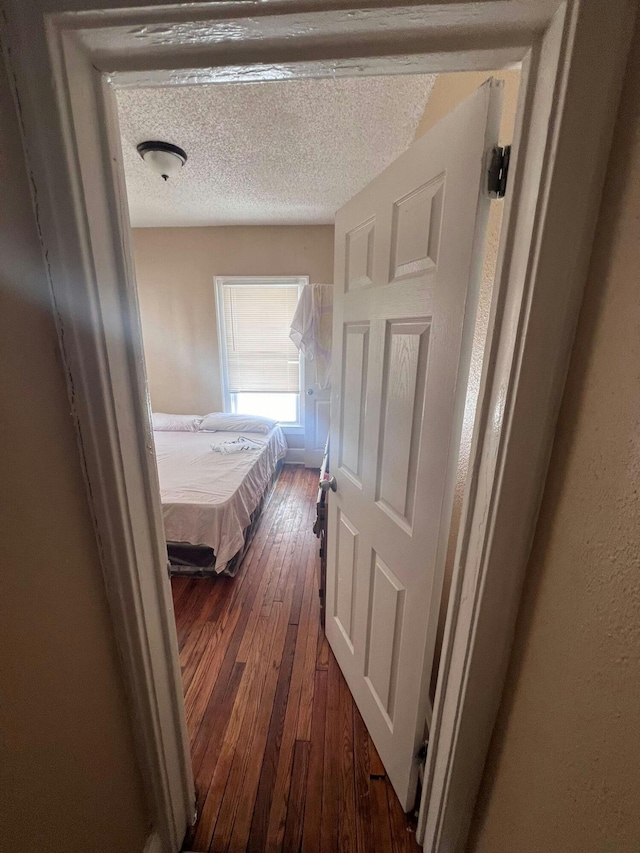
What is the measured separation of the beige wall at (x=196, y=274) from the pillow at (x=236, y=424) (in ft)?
1.94

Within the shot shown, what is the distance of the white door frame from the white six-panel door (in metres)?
0.09

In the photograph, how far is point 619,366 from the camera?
0.48m

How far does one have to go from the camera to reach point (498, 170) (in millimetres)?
637

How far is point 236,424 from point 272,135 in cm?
236

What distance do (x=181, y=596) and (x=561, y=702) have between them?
202cm

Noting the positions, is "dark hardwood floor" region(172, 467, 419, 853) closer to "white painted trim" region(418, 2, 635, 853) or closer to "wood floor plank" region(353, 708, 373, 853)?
"wood floor plank" region(353, 708, 373, 853)

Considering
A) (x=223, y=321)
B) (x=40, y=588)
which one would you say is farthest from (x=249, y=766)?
(x=223, y=321)

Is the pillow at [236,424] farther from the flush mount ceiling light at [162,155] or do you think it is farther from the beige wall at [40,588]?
the beige wall at [40,588]

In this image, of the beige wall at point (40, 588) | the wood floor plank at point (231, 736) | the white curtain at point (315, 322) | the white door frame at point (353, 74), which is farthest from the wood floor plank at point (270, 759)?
the white curtain at point (315, 322)

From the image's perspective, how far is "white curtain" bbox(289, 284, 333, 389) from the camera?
321 cm

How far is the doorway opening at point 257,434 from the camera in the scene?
3.56 feet

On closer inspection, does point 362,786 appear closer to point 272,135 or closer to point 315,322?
point 272,135

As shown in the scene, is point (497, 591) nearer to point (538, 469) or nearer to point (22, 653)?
point (538, 469)

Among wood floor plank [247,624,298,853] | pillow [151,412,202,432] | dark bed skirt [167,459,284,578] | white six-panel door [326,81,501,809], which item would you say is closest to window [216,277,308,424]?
pillow [151,412,202,432]
